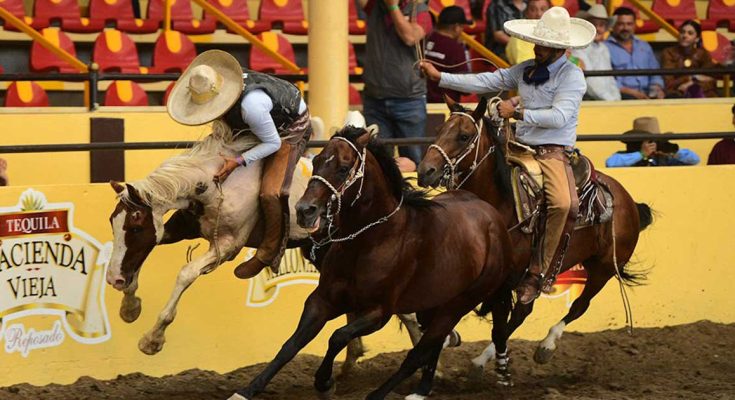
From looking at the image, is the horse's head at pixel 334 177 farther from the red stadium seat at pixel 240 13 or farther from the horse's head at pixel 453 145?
the red stadium seat at pixel 240 13

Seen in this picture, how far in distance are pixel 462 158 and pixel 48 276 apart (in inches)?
103

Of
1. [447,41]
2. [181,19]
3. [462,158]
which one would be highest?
[181,19]

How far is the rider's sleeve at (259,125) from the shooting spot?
709cm

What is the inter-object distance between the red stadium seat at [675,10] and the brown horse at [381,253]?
8329 millimetres

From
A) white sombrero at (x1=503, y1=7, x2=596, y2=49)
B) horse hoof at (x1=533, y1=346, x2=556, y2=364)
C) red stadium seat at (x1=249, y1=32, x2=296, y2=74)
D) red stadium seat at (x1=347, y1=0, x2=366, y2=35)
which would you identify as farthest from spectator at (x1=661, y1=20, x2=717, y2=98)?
white sombrero at (x1=503, y1=7, x2=596, y2=49)

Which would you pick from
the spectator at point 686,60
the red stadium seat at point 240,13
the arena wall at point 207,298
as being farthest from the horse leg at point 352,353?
the spectator at point 686,60

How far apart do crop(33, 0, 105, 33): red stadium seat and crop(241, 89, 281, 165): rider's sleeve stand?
569 cm

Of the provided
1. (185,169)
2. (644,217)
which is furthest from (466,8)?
(185,169)

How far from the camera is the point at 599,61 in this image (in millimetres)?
11867

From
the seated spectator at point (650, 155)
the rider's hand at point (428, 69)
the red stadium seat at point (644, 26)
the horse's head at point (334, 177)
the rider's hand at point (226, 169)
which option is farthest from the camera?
the red stadium seat at point (644, 26)

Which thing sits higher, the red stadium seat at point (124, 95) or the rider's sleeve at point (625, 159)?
the red stadium seat at point (124, 95)

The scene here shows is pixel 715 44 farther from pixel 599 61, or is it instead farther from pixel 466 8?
pixel 599 61

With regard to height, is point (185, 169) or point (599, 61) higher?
point (599, 61)

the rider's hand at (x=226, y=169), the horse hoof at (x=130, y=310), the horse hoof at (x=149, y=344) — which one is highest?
the rider's hand at (x=226, y=169)
